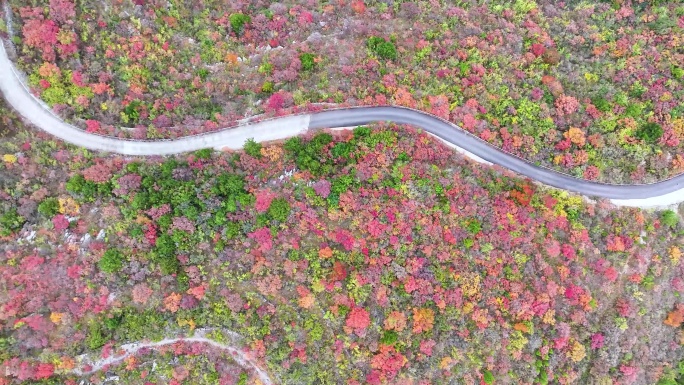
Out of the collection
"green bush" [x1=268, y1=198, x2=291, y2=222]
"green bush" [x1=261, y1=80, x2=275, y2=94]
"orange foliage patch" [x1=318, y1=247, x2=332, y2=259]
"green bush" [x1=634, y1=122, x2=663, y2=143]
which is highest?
"green bush" [x1=261, y1=80, x2=275, y2=94]

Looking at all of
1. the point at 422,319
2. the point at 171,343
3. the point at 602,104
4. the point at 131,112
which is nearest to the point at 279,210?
the point at 171,343

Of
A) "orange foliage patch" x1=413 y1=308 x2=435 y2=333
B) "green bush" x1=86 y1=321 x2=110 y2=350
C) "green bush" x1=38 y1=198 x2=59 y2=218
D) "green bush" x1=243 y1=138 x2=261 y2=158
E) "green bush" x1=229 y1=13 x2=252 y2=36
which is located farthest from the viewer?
"green bush" x1=229 y1=13 x2=252 y2=36

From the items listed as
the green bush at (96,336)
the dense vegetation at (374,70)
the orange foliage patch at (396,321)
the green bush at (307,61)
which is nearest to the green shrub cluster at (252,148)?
the dense vegetation at (374,70)

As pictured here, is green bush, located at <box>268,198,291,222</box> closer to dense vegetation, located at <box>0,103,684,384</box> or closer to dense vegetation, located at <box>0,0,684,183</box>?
dense vegetation, located at <box>0,103,684,384</box>

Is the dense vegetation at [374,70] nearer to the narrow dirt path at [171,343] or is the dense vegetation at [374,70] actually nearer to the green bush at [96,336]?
the green bush at [96,336]

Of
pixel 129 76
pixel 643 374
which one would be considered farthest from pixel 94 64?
pixel 643 374

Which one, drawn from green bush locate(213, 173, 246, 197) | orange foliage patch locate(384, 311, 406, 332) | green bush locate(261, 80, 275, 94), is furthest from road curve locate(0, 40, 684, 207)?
orange foliage patch locate(384, 311, 406, 332)
